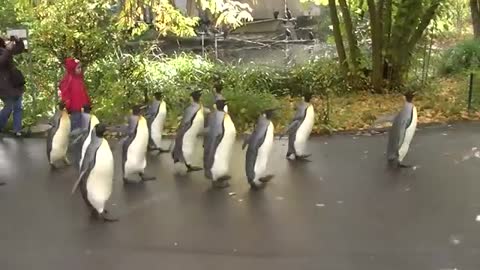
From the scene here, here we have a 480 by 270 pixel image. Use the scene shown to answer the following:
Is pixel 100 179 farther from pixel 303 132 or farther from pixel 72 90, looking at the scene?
pixel 72 90

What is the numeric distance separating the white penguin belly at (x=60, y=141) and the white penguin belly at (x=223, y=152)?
70.3 inches

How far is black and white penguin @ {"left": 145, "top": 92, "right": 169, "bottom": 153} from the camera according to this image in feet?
24.1

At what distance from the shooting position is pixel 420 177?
6.36 metres

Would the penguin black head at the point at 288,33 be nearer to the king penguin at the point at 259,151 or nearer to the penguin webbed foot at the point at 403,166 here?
the penguin webbed foot at the point at 403,166

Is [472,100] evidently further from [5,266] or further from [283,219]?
[5,266]

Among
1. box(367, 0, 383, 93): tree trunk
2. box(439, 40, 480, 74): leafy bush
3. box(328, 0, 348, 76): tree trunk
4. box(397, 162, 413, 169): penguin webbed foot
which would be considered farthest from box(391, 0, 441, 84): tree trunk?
box(397, 162, 413, 169): penguin webbed foot

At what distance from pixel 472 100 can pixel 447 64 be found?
2.03 meters

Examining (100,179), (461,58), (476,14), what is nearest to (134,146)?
(100,179)

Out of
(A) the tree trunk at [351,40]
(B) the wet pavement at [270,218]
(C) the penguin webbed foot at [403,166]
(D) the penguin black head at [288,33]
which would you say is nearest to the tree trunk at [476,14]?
(A) the tree trunk at [351,40]

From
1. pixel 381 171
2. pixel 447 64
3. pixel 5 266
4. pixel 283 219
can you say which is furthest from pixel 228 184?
pixel 447 64

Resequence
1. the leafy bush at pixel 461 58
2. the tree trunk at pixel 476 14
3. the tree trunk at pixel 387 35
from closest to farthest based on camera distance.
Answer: the tree trunk at pixel 387 35
the leafy bush at pixel 461 58
the tree trunk at pixel 476 14

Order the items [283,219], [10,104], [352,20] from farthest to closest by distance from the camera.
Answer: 1. [352,20]
2. [10,104]
3. [283,219]

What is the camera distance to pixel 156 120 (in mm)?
7402

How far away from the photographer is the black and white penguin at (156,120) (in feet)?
24.1
